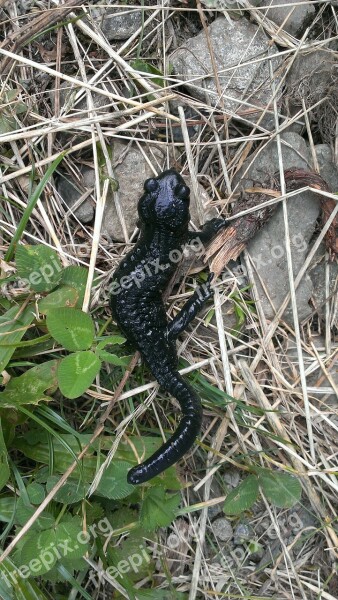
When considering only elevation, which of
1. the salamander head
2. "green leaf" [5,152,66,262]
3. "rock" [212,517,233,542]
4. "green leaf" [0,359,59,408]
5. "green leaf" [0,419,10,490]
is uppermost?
"green leaf" [5,152,66,262]

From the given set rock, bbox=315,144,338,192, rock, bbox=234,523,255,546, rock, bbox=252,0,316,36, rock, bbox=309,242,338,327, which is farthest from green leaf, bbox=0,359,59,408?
rock, bbox=252,0,316,36

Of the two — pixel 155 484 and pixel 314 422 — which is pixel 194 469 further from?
pixel 314 422

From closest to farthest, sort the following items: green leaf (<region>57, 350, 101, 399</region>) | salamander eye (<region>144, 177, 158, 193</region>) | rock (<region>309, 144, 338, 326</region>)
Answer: green leaf (<region>57, 350, 101, 399</region>) < salamander eye (<region>144, 177, 158, 193</region>) < rock (<region>309, 144, 338, 326</region>)

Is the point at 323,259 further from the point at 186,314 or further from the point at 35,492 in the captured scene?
the point at 35,492

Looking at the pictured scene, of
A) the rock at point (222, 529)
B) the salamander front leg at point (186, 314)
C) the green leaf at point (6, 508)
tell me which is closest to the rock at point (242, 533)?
the rock at point (222, 529)

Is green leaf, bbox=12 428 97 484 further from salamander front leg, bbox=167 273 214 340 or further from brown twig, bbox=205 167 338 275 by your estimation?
brown twig, bbox=205 167 338 275

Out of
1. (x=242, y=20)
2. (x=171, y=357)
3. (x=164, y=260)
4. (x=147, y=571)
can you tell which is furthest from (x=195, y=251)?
(x=147, y=571)

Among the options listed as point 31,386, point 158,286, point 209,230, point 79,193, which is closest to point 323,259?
point 209,230
